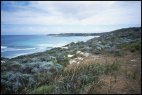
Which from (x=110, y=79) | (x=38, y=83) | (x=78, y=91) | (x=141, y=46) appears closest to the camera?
(x=78, y=91)

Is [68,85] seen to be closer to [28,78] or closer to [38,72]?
[28,78]

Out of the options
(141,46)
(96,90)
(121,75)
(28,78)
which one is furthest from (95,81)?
(141,46)

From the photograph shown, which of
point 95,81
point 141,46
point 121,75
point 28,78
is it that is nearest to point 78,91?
point 95,81

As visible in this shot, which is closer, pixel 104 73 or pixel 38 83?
pixel 38 83

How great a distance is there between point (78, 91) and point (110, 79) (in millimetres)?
1913

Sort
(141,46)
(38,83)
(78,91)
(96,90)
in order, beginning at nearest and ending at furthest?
1. (78,91)
2. (96,90)
3. (38,83)
4. (141,46)

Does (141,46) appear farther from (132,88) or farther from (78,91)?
(78,91)

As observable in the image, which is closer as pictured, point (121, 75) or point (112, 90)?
point (112, 90)

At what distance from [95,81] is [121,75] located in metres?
1.59

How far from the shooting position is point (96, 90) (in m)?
5.60

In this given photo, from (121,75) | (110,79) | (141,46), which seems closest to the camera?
(110,79)

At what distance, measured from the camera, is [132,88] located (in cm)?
580

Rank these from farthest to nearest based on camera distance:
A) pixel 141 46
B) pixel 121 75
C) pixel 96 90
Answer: pixel 141 46
pixel 121 75
pixel 96 90

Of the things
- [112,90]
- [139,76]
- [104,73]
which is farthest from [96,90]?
[139,76]
